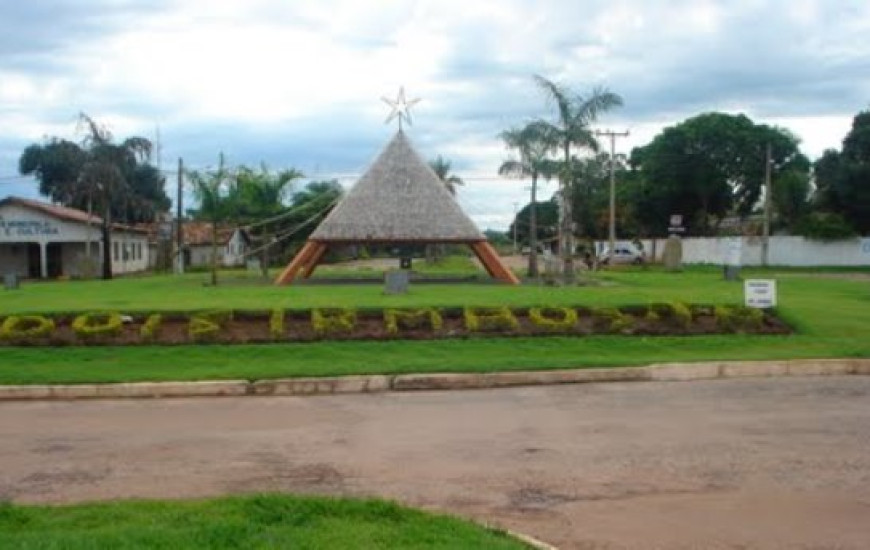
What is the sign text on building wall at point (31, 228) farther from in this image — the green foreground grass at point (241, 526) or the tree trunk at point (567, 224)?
the green foreground grass at point (241, 526)

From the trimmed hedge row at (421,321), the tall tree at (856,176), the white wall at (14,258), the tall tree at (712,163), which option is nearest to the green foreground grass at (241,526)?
the trimmed hedge row at (421,321)

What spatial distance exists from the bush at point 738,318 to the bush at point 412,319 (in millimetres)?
4491

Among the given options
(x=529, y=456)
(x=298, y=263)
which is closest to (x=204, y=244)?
(x=298, y=263)

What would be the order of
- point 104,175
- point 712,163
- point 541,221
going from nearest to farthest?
point 104,175, point 712,163, point 541,221

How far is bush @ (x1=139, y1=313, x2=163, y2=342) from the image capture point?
52.9ft

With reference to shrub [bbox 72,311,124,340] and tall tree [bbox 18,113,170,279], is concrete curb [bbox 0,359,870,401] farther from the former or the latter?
tall tree [bbox 18,113,170,279]

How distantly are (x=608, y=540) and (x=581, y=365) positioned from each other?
8123 mm

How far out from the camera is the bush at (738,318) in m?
17.4

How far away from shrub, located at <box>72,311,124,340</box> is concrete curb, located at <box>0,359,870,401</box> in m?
2.74

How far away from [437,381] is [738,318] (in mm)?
6271

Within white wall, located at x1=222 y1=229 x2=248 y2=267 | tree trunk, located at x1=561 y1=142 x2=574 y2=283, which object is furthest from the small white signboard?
white wall, located at x1=222 y1=229 x2=248 y2=267

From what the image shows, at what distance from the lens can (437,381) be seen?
44.9 feet

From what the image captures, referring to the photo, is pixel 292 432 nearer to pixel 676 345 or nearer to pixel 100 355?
pixel 100 355

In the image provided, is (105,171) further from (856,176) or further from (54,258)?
(856,176)
